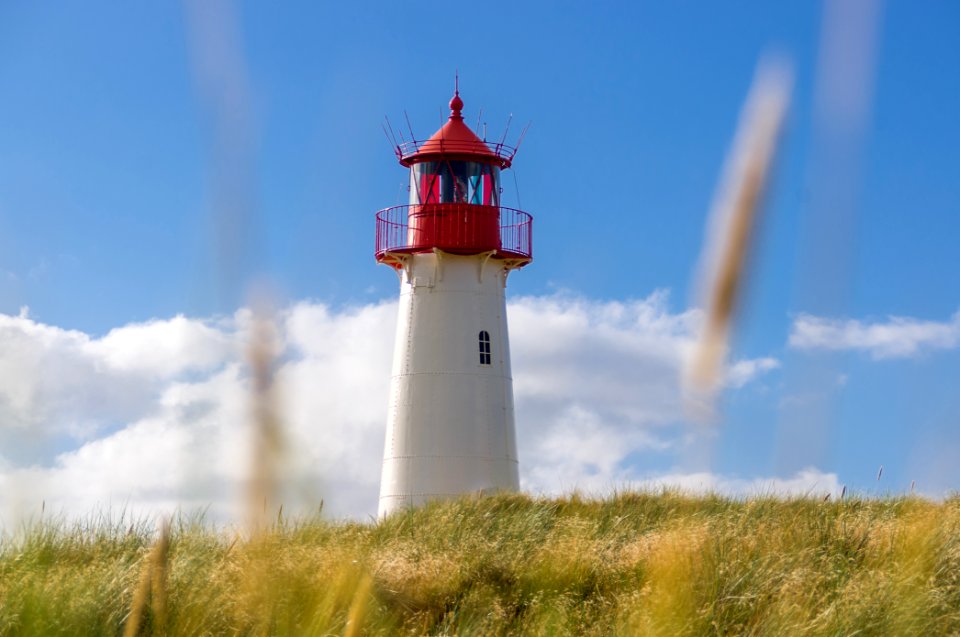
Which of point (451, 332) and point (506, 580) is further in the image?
point (451, 332)

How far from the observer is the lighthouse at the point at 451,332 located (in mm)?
19109

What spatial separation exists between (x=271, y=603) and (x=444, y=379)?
13371 millimetres

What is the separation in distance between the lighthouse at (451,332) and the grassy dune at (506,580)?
27.5ft

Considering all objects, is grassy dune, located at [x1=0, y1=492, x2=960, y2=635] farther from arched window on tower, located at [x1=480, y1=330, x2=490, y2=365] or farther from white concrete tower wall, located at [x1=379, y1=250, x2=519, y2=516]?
arched window on tower, located at [x1=480, y1=330, x2=490, y2=365]

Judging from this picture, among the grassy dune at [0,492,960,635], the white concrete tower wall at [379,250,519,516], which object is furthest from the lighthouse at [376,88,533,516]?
the grassy dune at [0,492,960,635]

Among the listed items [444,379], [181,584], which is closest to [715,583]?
[181,584]

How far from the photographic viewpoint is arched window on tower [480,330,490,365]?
19.7m

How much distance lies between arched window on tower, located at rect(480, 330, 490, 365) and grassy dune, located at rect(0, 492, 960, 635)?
358 inches

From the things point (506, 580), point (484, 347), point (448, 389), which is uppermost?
point (484, 347)

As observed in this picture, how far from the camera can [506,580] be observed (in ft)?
28.5

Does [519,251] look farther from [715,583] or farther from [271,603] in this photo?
[271,603]

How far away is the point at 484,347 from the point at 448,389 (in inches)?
42.8

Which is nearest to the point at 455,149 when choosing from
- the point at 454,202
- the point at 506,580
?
the point at 454,202

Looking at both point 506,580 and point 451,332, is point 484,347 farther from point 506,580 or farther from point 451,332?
point 506,580
